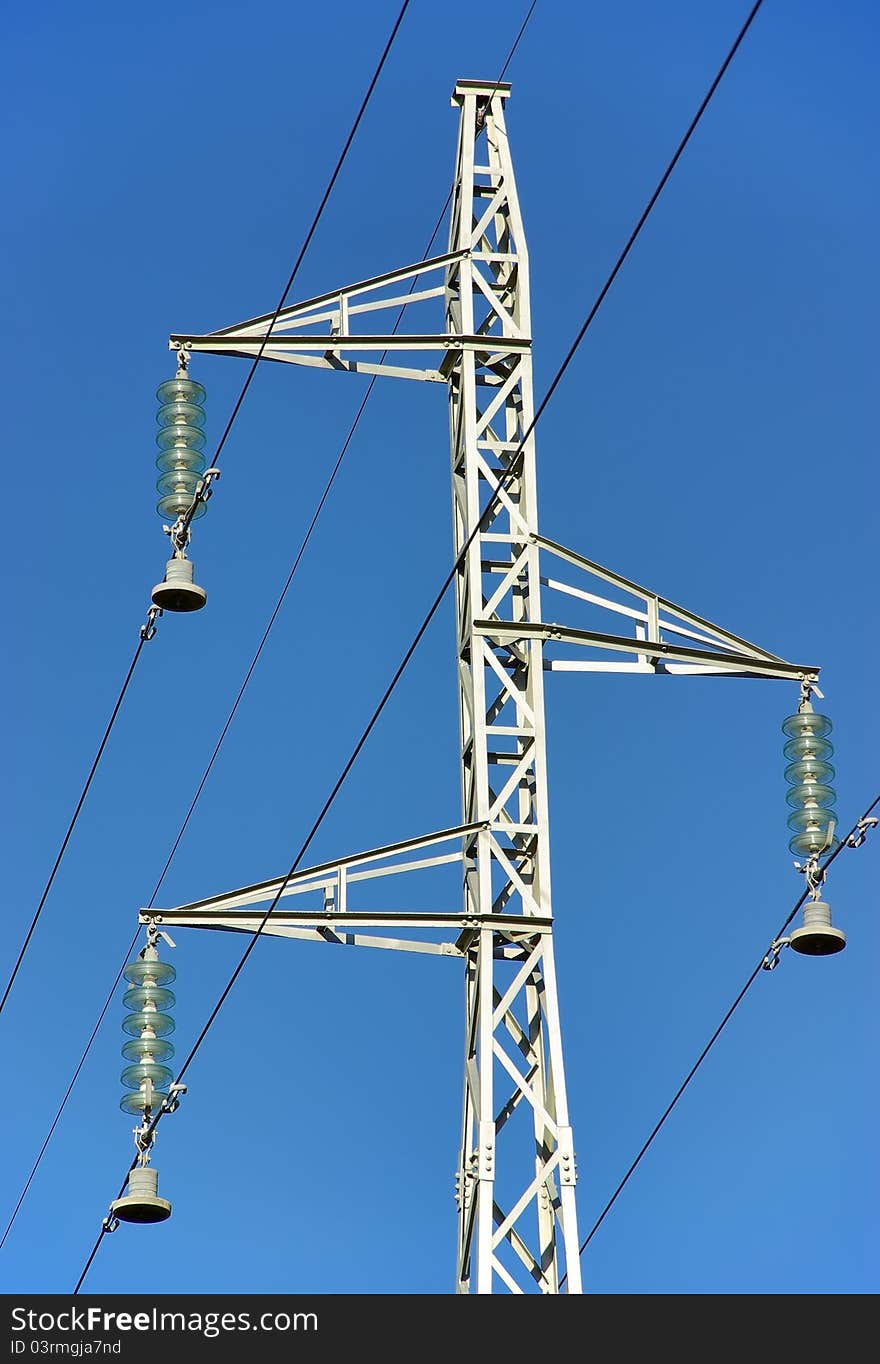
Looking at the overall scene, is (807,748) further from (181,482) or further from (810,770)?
(181,482)

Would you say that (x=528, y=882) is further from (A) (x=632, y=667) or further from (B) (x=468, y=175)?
(B) (x=468, y=175)

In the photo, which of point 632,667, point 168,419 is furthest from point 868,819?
point 168,419

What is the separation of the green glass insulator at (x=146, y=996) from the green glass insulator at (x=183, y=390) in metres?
4.76

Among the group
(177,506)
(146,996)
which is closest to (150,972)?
(146,996)

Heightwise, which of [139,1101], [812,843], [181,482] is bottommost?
[139,1101]

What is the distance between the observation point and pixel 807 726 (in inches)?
993

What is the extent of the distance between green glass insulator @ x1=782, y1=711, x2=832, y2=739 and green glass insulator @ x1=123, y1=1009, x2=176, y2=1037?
5479 mm

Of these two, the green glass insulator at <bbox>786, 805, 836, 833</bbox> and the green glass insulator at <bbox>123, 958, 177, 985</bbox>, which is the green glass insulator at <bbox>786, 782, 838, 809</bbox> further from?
the green glass insulator at <bbox>123, 958, 177, 985</bbox>

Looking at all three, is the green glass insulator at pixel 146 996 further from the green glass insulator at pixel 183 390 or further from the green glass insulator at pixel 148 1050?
the green glass insulator at pixel 183 390

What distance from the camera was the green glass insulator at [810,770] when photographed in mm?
25203

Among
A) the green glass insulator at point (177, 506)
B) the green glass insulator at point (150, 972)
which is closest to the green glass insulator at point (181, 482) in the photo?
the green glass insulator at point (177, 506)

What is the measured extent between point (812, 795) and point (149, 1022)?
559cm

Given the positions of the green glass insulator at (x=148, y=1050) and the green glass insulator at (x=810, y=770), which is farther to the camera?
the green glass insulator at (x=810, y=770)

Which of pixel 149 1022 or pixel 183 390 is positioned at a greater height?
pixel 183 390
